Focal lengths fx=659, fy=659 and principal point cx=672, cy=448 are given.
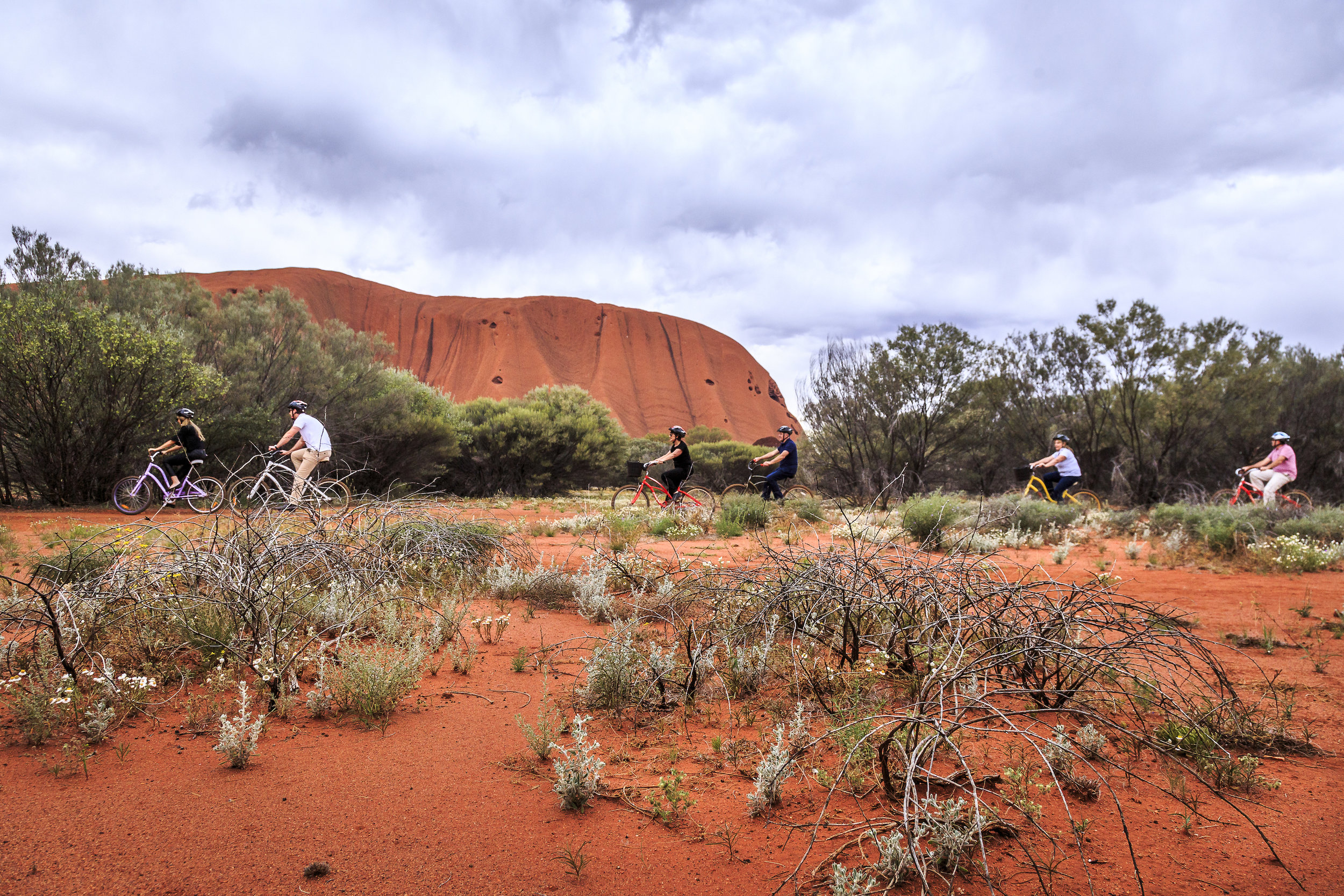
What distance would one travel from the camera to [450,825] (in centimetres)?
221

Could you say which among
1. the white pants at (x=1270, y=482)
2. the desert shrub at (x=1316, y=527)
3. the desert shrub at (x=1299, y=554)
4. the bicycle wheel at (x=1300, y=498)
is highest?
the white pants at (x=1270, y=482)

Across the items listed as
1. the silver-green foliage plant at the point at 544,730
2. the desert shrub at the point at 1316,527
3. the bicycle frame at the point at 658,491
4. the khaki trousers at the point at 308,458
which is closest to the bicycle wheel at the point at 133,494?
the khaki trousers at the point at 308,458

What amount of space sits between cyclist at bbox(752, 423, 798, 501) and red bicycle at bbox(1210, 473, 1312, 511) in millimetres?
6807

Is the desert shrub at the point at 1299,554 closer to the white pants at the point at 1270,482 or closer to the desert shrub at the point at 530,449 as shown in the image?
the white pants at the point at 1270,482

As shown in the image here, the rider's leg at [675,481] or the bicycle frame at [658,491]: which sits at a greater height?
the rider's leg at [675,481]

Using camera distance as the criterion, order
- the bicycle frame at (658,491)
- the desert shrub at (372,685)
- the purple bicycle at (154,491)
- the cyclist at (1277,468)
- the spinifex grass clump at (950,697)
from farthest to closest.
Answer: the bicycle frame at (658,491), the purple bicycle at (154,491), the cyclist at (1277,468), the desert shrub at (372,685), the spinifex grass clump at (950,697)

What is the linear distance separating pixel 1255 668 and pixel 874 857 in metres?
3.50

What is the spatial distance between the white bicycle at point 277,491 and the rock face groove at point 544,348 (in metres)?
44.6

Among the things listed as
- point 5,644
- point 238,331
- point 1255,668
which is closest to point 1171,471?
point 1255,668

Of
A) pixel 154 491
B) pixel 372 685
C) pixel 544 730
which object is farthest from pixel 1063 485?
pixel 154 491

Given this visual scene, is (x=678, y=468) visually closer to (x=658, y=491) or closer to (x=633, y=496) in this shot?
(x=658, y=491)

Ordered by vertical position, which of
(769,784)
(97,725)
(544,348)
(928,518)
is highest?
(544,348)

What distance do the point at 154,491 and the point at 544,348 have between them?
49.7 m

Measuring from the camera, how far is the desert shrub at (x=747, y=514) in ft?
31.1
